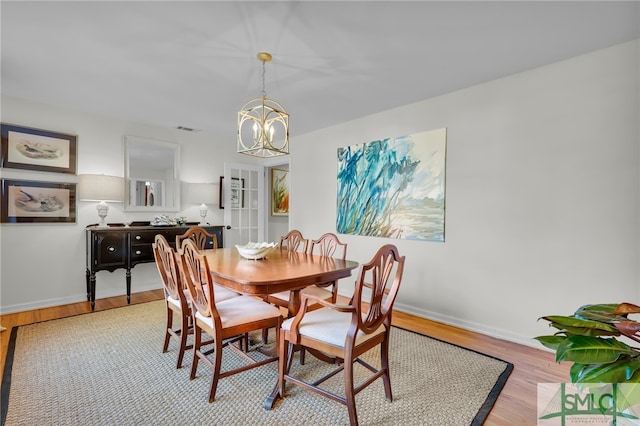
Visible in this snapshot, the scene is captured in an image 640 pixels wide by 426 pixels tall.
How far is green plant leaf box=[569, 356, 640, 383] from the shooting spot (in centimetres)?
87

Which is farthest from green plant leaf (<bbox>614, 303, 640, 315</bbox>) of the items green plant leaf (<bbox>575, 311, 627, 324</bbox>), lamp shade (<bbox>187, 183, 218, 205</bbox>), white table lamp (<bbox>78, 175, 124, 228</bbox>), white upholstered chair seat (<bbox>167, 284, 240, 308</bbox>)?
Result: lamp shade (<bbox>187, 183, 218, 205</bbox>)

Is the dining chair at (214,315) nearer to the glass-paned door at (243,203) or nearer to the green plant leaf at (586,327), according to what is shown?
the green plant leaf at (586,327)

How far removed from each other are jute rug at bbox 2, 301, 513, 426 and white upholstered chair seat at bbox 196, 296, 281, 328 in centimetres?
45

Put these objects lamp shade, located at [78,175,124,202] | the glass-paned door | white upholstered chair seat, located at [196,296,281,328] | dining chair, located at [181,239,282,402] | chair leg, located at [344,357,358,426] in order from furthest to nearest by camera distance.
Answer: the glass-paned door → lamp shade, located at [78,175,124,202] → white upholstered chair seat, located at [196,296,281,328] → dining chair, located at [181,239,282,402] → chair leg, located at [344,357,358,426]

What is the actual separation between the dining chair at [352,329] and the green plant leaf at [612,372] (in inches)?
33.2

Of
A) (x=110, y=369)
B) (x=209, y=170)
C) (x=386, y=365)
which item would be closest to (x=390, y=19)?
(x=386, y=365)

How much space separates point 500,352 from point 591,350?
6.43 feet

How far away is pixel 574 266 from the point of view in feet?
8.20

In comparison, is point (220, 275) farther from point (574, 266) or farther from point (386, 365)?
point (574, 266)

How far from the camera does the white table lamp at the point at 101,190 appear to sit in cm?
367

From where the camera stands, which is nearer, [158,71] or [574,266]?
[574,266]

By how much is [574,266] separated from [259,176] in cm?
457

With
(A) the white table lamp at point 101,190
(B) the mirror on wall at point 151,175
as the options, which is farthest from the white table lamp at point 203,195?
(A) the white table lamp at point 101,190

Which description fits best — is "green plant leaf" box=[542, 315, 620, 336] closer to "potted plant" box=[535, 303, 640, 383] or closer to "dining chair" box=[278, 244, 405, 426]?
"potted plant" box=[535, 303, 640, 383]
